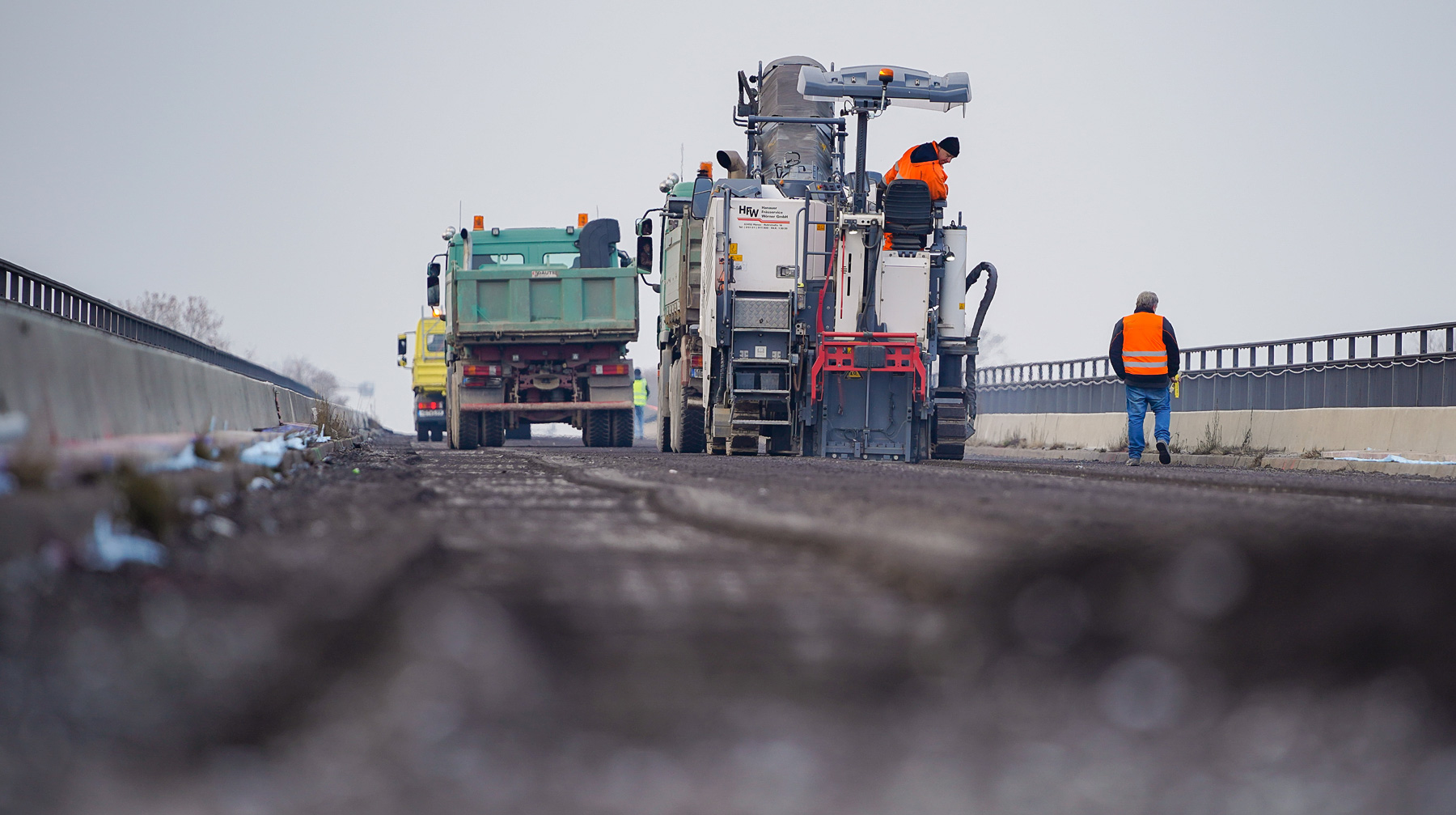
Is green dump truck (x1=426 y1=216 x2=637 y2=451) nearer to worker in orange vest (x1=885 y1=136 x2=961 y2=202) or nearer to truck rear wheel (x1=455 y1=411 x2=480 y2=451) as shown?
truck rear wheel (x1=455 y1=411 x2=480 y2=451)

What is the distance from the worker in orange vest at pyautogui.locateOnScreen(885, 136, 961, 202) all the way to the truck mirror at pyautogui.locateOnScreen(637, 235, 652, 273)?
498 cm

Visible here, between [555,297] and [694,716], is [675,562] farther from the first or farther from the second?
[555,297]

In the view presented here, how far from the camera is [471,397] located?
72.6 feet

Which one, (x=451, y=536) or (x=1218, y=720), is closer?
(x=1218, y=720)

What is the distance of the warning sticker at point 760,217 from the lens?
15672 millimetres

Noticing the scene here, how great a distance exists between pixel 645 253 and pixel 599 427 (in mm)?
4526

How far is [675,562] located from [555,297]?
1839 centimetres

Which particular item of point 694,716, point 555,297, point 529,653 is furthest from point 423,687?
point 555,297

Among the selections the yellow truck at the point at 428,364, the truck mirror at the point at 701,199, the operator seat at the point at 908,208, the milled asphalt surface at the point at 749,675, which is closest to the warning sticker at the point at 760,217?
the operator seat at the point at 908,208

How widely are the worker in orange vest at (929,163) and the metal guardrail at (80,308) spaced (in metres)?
7.33

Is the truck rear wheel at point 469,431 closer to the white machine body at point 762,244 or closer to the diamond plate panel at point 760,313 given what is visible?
the white machine body at point 762,244

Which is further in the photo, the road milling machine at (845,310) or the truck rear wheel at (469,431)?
the truck rear wheel at (469,431)

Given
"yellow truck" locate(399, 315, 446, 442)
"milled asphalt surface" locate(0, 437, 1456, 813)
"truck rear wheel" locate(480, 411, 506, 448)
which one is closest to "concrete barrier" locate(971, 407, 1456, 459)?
"truck rear wheel" locate(480, 411, 506, 448)

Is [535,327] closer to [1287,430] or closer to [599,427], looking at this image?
[599,427]
